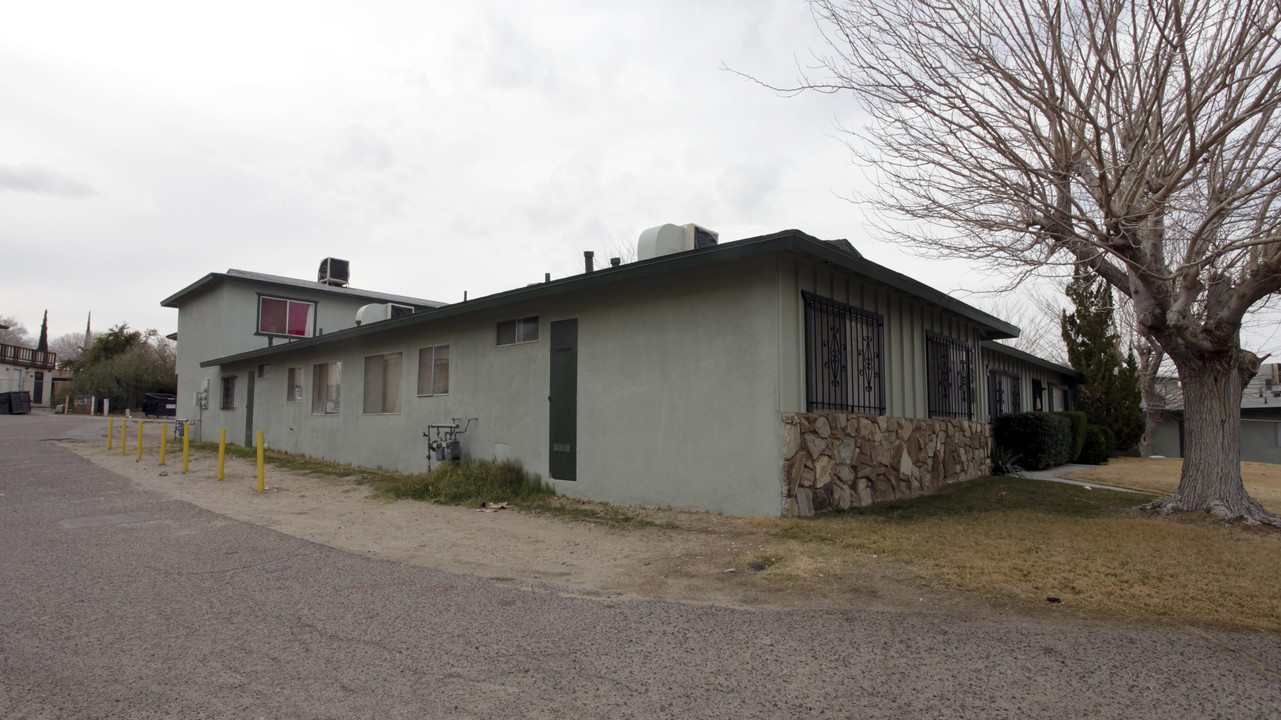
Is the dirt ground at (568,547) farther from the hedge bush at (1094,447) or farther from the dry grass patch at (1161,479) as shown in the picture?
the hedge bush at (1094,447)

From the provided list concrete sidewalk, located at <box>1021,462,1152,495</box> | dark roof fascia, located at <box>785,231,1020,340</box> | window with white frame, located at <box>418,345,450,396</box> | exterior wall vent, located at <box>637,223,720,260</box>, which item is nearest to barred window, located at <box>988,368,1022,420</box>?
concrete sidewalk, located at <box>1021,462,1152,495</box>

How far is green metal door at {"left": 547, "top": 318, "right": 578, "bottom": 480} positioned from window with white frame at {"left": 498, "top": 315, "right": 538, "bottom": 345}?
49 centimetres

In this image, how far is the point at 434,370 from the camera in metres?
11.9

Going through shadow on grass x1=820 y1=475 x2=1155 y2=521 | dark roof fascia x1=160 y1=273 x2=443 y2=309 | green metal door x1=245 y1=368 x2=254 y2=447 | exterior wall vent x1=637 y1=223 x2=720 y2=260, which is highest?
dark roof fascia x1=160 y1=273 x2=443 y2=309

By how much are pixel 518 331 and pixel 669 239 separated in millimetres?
2682

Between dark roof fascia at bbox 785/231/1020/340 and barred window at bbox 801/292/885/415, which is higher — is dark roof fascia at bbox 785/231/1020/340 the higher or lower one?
the higher one

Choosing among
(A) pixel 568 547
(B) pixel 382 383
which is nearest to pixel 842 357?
(A) pixel 568 547

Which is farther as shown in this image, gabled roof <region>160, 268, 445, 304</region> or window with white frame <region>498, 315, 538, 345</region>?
gabled roof <region>160, 268, 445, 304</region>

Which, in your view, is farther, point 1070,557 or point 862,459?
point 862,459

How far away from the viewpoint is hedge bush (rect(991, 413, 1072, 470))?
44.8 ft

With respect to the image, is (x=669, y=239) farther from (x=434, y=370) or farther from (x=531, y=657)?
(x=531, y=657)

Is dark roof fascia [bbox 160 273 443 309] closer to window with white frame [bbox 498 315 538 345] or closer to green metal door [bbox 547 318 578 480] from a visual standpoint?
window with white frame [bbox 498 315 538 345]

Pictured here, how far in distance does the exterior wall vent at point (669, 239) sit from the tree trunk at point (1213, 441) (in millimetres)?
5499

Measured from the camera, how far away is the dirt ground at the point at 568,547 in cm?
472
